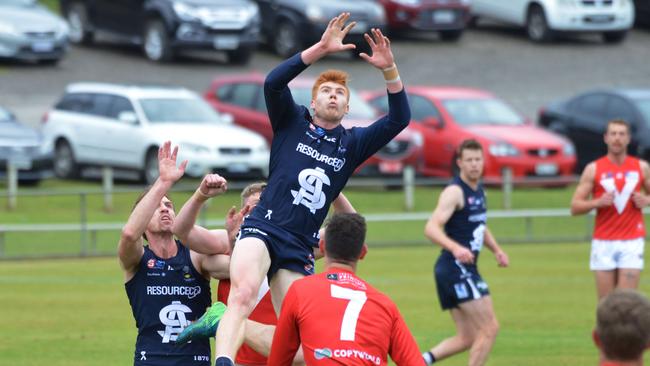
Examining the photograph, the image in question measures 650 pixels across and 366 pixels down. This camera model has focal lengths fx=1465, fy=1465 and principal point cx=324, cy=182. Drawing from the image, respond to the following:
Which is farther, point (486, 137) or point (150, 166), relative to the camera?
point (486, 137)

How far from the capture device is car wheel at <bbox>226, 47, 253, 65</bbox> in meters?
35.9

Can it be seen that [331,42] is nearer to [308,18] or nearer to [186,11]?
[186,11]

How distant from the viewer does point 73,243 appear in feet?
71.6

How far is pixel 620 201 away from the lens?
47.3 ft

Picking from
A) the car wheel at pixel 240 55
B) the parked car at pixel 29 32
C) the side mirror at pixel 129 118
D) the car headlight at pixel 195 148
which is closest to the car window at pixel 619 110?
the car headlight at pixel 195 148

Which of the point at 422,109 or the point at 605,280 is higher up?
the point at 605,280

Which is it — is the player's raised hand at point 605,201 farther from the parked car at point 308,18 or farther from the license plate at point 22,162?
the parked car at point 308,18

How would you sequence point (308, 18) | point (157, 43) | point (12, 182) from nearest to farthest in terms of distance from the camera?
1. point (12, 182)
2. point (308, 18)
3. point (157, 43)

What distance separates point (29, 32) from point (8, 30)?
471 millimetres

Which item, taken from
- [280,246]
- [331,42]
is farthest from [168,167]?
[331,42]

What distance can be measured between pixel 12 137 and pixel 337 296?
63.8ft

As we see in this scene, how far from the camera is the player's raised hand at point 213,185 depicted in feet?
28.7

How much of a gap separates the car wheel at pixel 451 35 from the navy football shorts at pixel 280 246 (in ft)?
100.0

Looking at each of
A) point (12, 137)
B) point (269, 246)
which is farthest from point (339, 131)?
point (12, 137)
